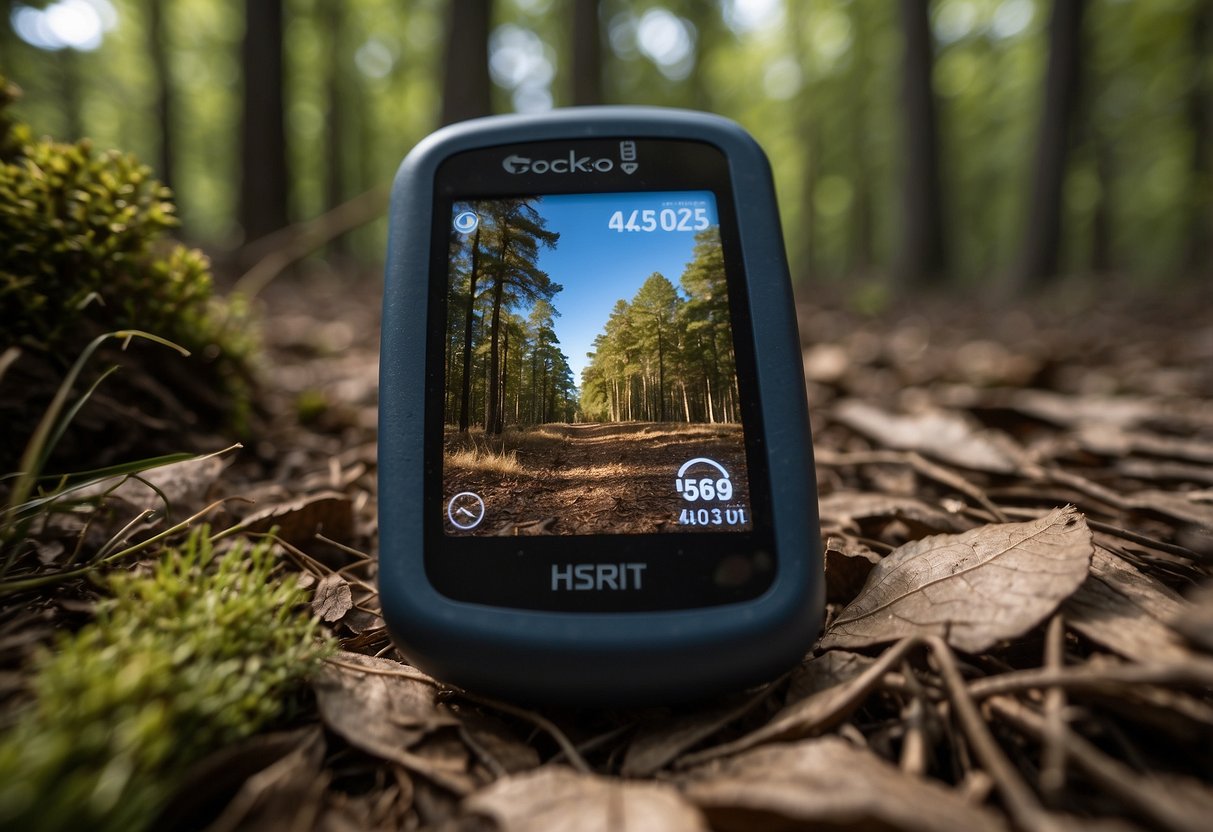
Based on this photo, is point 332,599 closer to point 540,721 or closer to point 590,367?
point 540,721

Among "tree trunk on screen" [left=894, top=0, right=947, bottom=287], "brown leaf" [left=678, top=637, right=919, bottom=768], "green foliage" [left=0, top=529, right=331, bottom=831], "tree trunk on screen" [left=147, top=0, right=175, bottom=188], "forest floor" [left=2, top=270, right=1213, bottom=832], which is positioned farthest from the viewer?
"tree trunk on screen" [left=147, top=0, right=175, bottom=188]

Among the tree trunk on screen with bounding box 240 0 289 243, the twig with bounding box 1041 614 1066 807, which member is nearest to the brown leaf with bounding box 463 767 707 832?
the twig with bounding box 1041 614 1066 807

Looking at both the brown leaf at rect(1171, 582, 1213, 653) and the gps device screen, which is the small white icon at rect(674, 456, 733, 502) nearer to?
the gps device screen

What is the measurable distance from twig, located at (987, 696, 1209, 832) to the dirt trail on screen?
1.67 ft

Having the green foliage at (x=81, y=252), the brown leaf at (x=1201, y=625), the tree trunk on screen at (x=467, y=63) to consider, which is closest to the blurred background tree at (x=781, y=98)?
the tree trunk on screen at (x=467, y=63)

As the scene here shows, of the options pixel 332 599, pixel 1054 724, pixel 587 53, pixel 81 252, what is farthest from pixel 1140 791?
pixel 587 53

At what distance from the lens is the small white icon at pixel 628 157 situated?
1.25 m

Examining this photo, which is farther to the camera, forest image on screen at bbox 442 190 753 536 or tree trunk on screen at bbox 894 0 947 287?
tree trunk on screen at bbox 894 0 947 287

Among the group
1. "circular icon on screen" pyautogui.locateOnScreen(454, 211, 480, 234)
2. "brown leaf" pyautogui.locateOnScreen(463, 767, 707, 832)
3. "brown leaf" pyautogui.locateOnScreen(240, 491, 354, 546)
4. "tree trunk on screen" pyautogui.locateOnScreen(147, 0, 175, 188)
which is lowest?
"brown leaf" pyautogui.locateOnScreen(463, 767, 707, 832)

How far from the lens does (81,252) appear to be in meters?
1.37

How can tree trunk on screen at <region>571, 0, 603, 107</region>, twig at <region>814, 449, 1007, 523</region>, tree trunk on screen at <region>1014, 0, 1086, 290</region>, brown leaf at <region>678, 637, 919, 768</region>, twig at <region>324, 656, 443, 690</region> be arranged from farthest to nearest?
tree trunk on screen at <region>1014, 0, 1086, 290</region> < tree trunk on screen at <region>571, 0, 603, 107</region> < twig at <region>814, 449, 1007, 523</region> < twig at <region>324, 656, 443, 690</region> < brown leaf at <region>678, 637, 919, 768</region>

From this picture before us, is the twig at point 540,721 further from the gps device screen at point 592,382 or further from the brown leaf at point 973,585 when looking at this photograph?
the brown leaf at point 973,585

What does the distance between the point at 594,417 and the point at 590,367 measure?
9 cm

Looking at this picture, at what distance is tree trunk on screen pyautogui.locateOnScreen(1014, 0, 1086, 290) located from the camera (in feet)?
24.0
